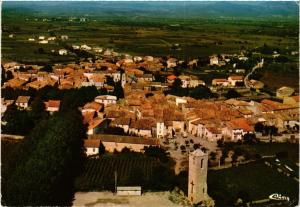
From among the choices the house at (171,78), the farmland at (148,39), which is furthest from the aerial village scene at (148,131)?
the farmland at (148,39)

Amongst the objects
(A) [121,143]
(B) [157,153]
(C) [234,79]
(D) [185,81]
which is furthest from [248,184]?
(C) [234,79]

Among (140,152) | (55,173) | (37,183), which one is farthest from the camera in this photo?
(140,152)

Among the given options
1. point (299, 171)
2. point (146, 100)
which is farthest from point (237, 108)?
point (299, 171)

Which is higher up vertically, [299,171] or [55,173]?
[55,173]

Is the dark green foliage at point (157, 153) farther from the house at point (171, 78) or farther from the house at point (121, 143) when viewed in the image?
the house at point (171, 78)

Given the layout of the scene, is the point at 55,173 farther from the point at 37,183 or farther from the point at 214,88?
the point at 214,88

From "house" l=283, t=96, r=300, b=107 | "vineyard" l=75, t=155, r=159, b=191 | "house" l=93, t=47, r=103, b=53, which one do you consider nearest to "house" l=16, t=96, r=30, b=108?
"vineyard" l=75, t=155, r=159, b=191
